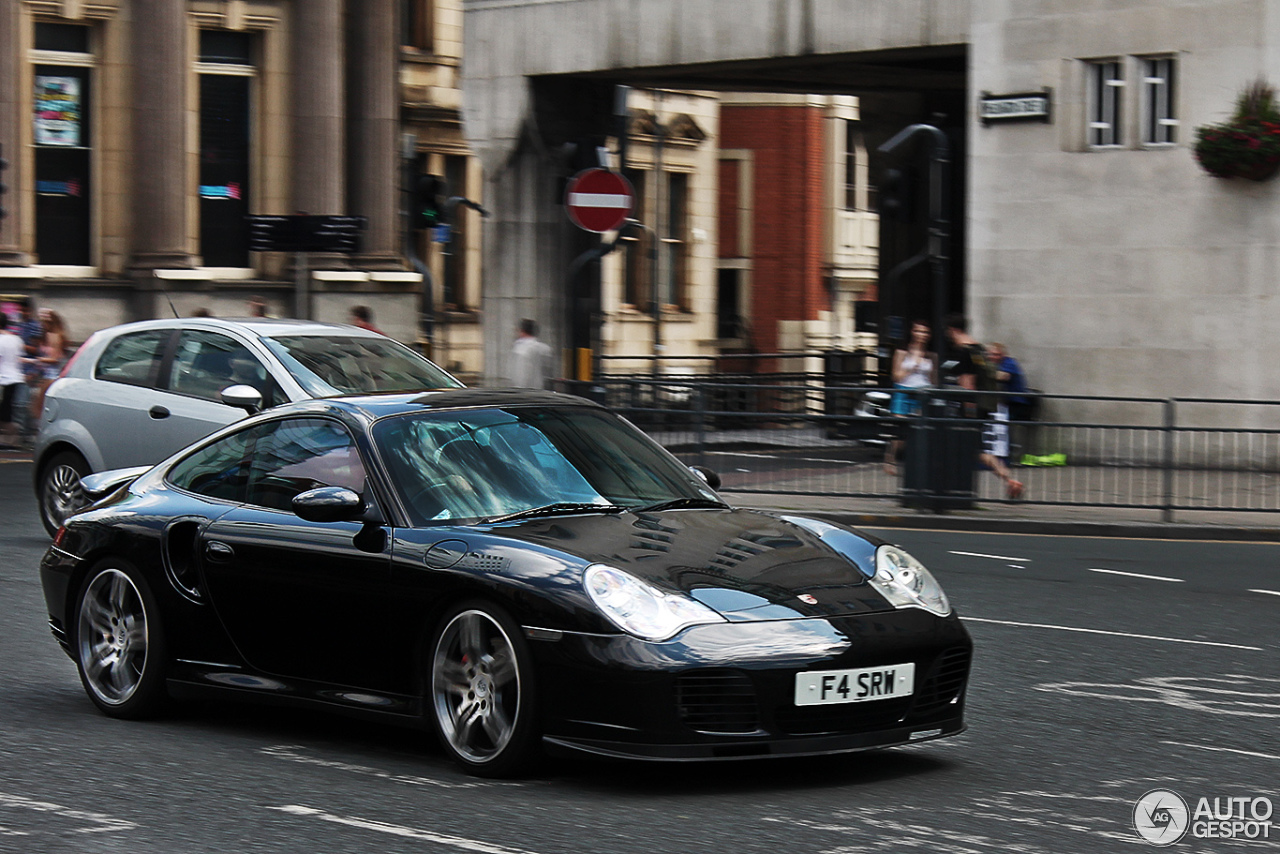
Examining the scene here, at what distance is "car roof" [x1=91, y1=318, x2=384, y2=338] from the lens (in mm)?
13500

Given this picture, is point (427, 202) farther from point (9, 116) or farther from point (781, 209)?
point (781, 209)

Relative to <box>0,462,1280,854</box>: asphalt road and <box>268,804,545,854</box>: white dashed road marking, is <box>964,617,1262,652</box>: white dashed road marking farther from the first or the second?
<box>268,804,545,854</box>: white dashed road marking

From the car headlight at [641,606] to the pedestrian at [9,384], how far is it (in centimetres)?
1970

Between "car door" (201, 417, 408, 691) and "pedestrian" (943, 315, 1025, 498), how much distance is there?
10740 millimetres

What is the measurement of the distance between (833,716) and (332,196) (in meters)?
31.1

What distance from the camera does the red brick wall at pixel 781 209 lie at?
150 ft

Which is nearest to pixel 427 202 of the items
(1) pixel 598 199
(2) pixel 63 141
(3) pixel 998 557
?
(1) pixel 598 199

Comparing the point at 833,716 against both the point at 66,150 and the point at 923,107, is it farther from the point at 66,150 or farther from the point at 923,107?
the point at 66,150

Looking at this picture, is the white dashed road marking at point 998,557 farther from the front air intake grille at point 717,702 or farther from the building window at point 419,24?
the building window at point 419,24

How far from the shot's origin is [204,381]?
13.4m

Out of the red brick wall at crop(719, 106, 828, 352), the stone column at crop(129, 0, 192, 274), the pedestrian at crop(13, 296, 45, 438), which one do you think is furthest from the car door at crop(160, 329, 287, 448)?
the red brick wall at crop(719, 106, 828, 352)

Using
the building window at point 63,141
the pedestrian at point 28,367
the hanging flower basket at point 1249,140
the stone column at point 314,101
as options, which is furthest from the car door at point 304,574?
the stone column at point 314,101

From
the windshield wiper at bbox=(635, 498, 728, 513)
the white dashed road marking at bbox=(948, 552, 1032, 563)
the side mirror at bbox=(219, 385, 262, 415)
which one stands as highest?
the side mirror at bbox=(219, 385, 262, 415)

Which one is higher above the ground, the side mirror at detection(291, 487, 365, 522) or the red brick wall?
the red brick wall
